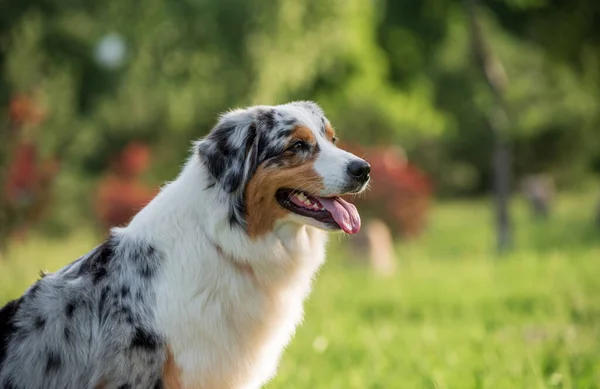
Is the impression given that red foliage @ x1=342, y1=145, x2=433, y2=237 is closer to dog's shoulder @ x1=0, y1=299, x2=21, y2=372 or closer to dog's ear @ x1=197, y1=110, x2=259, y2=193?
dog's ear @ x1=197, y1=110, x2=259, y2=193

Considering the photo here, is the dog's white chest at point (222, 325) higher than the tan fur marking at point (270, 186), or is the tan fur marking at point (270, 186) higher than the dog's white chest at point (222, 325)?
the tan fur marking at point (270, 186)

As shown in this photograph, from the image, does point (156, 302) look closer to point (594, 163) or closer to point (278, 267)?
point (278, 267)

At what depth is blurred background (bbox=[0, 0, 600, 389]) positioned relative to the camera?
7.87 meters

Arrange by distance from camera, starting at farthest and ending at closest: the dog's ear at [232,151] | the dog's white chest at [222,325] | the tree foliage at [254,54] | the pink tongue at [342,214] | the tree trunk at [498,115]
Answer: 1. the tree trunk at [498,115]
2. the tree foliage at [254,54]
3. the pink tongue at [342,214]
4. the dog's ear at [232,151]
5. the dog's white chest at [222,325]

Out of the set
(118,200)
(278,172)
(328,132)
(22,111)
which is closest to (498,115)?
(118,200)

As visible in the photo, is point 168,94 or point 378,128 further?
point 378,128

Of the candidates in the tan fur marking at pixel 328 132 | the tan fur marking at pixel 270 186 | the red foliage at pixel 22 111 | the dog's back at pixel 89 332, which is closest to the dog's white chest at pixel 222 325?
the dog's back at pixel 89 332

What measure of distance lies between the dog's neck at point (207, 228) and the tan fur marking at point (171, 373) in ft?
1.97

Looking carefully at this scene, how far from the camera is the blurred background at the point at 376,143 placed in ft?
25.8

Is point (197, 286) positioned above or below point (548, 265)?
above

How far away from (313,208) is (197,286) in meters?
0.79

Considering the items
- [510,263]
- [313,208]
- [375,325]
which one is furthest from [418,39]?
[313,208]

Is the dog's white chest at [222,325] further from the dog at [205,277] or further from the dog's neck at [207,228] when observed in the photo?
the dog's neck at [207,228]

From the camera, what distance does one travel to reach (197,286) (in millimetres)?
4016
